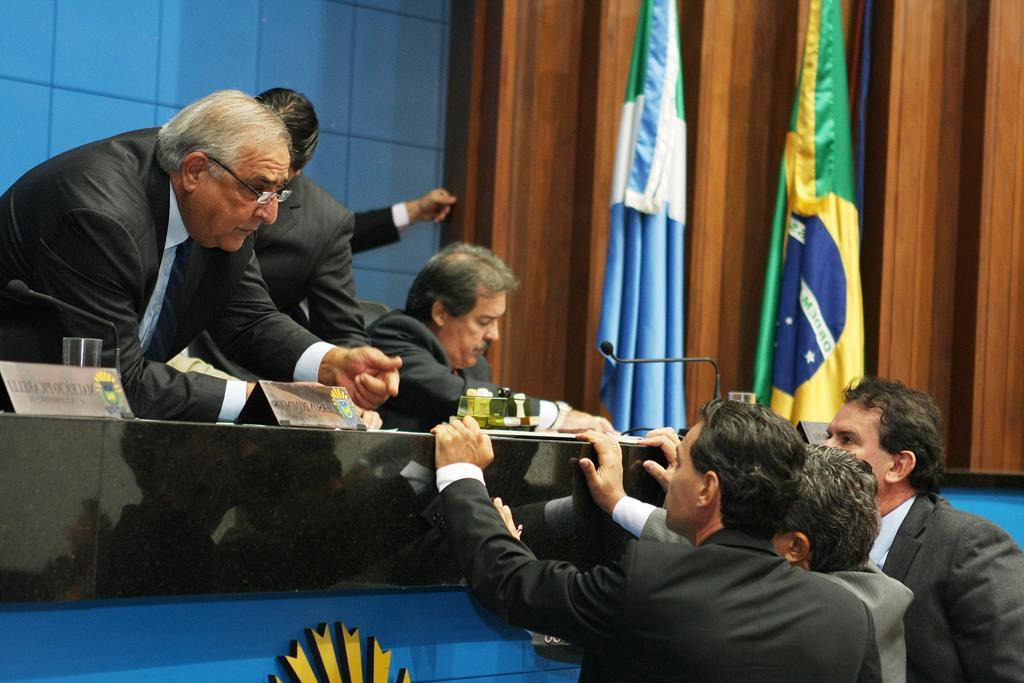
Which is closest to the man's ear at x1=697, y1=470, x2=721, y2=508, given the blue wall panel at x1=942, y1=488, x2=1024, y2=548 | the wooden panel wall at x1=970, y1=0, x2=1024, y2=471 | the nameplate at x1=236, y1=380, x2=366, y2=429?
the nameplate at x1=236, y1=380, x2=366, y2=429

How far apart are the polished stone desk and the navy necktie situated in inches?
29.4

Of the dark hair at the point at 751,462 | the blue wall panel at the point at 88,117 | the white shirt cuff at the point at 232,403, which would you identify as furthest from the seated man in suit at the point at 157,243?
the blue wall panel at the point at 88,117

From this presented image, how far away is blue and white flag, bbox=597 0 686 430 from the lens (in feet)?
15.4

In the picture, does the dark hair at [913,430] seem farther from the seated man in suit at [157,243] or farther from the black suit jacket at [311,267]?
the black suit jacket at [311,267]

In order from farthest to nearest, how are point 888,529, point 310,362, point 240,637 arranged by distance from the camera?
point 310,362
point 888,529
point 240,637

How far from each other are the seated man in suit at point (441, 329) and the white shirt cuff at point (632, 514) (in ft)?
4.04

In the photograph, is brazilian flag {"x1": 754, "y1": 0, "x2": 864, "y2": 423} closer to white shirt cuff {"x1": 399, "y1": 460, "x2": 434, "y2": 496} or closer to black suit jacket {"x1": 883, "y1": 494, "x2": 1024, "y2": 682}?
black suit jacket {"x1": 883, "y1": 494, "x2": 1024, "y2": 682}

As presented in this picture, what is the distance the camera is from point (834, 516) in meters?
2.07

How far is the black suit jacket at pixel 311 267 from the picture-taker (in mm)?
3430

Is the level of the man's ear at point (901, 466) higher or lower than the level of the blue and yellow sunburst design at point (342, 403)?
lower

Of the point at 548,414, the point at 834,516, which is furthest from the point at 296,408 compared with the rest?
the point at 548,414

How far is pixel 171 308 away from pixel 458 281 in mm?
1238

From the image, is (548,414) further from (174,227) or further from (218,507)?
(218,507)

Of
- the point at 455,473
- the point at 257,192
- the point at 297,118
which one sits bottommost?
the point at 455,473
